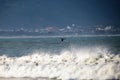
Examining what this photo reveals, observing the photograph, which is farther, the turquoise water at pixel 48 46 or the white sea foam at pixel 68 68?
the turquoise water at pixel 48 46

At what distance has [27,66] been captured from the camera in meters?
16.2

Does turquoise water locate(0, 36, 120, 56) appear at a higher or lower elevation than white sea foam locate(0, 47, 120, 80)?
higher

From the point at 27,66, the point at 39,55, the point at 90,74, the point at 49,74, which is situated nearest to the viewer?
the point at 90,74

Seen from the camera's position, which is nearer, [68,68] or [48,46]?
[68,68]

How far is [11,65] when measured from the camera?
1675 centimetres

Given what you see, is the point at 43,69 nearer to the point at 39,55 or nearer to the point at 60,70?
the point at 60,70

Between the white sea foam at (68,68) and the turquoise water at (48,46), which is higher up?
the turquoise water at (48,46)

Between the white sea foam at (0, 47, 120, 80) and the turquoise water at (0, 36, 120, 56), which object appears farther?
the turquoise water at (0, 36, 120, 56)

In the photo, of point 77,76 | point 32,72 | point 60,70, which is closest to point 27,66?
point 32,72

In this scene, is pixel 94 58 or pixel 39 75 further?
pixel 94 58

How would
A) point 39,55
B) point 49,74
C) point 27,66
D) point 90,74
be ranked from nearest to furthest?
point 90,74, point 49,74, point 27,66, point 39,55

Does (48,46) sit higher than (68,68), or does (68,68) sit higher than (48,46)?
(48,46)

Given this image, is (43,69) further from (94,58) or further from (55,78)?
(94,58)

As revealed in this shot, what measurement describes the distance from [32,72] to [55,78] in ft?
4.99
